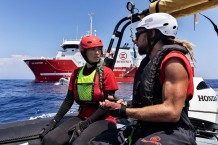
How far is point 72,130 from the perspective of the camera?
8.84ft

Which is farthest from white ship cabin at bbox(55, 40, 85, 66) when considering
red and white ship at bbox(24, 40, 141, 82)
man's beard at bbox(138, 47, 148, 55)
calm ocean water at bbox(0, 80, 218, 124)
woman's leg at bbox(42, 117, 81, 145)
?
man's beard at bbox(138, 47, 148, 55)

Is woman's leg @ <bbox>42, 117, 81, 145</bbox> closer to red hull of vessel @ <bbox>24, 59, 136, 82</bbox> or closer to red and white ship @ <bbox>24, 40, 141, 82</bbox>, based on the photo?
red and white ship @ <bbox>24, 40, 141, 82</bbox>

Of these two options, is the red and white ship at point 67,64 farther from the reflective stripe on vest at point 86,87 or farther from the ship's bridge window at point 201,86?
the reflective stripe on vest at point 86,87

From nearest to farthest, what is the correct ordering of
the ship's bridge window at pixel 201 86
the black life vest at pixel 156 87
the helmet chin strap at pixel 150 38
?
the black life vest at pixel 156 87 → the helmet chin strap at pixel 150 38 → the ship's bridge window at pixel 201 86

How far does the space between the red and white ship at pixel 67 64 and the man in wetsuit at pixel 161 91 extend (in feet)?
95.5

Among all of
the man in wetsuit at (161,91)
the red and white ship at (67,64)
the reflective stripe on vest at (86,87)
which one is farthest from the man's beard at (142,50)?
the red and white ship at (67,64)

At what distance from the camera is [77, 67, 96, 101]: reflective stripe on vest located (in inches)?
114

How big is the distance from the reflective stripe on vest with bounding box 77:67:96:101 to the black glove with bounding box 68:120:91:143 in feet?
1.06

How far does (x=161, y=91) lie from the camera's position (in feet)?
5.98

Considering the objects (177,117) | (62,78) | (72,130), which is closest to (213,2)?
(177,117)

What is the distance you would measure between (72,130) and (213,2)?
6.87 ft

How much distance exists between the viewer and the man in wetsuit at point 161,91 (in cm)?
169

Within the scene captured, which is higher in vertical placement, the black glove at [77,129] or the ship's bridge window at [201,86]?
the ship's bridge window at [201,86]

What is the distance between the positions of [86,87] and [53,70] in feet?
97.5
